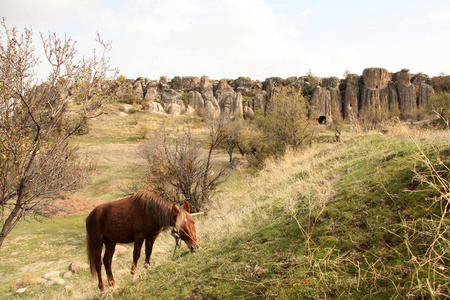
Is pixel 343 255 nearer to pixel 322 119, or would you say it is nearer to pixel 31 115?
pixel 31 115

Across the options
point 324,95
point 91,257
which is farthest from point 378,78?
point 91,257

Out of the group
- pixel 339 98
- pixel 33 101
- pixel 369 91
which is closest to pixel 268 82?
pixel 339 98

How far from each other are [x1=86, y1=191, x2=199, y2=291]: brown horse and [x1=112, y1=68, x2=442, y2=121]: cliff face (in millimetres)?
44044

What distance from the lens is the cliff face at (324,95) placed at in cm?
5028

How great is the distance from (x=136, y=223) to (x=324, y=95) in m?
55.9

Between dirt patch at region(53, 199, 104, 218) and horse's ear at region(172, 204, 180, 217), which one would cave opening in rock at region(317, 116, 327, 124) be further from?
horse's ear at region(172, 204, 180, 217)

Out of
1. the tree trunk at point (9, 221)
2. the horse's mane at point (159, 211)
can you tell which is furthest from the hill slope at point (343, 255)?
the tree trunk at point (9, 221)

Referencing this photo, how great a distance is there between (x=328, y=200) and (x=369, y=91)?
57.1 m

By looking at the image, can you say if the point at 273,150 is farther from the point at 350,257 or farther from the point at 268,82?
the point at 268,82

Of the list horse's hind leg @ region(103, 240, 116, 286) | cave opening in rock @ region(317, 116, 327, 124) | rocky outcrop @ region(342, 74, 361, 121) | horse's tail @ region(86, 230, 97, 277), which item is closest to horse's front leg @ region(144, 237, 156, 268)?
horse's hind leg @ region(103, 240, 116, 286)

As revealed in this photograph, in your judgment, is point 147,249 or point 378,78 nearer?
point 147,249

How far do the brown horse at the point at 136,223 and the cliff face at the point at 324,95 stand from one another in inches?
1734

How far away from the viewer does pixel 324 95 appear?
54719 mm

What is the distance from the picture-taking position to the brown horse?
209 inches
